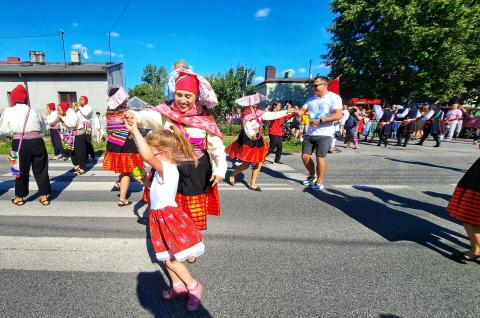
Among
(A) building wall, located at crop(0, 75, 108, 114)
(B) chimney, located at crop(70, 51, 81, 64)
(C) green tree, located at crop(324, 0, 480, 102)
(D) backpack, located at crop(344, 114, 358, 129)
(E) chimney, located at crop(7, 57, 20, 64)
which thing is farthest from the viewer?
(E) chimney, located at crop(7, 57, 20, 64)

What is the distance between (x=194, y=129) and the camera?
2.32 m

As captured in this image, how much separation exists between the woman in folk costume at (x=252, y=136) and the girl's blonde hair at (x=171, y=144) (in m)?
2.51

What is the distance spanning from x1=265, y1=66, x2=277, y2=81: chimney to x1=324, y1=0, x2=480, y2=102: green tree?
15.3 meters

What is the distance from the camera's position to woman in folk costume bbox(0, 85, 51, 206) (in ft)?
12.4

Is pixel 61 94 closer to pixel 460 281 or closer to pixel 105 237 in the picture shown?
pixel 105 237

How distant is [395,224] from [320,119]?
205cm

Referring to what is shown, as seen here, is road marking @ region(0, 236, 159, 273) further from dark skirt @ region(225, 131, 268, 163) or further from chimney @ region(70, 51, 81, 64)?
chimney @ region(70, 51, 81, 64)

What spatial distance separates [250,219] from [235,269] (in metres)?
1.27

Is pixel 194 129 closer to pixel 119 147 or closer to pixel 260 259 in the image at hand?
pixel 260 259

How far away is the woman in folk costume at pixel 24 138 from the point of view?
379 cm

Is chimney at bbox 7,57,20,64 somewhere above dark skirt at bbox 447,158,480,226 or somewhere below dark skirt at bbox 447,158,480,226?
above

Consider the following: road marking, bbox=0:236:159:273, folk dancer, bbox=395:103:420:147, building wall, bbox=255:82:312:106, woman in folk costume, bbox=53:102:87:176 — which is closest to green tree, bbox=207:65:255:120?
building wall, bbox=255:82:312:106

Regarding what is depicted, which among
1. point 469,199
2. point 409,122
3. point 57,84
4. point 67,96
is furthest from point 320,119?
point 57,84

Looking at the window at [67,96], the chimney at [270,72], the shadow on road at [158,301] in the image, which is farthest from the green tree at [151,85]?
the shadow on road at [158,301]
